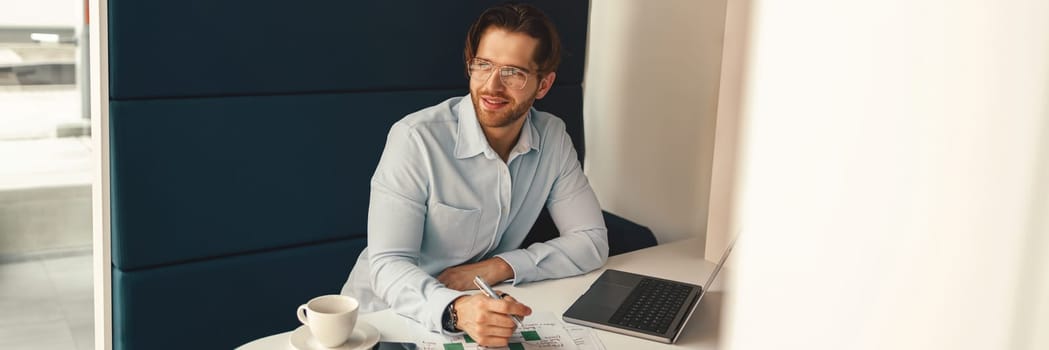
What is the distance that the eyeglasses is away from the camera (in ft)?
5.79

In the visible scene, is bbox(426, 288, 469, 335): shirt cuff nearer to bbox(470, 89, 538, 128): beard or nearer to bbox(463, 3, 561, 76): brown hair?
bbox(470, 89, 538, 128): beard

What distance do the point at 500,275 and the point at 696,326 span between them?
368 mm

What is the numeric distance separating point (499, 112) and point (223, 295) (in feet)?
2.49

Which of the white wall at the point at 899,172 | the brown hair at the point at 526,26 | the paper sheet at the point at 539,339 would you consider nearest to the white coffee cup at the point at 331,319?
the paper sheet at the point at 539,339

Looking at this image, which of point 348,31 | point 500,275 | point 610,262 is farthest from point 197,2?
point 610,262

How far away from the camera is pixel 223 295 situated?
1976 millimetres

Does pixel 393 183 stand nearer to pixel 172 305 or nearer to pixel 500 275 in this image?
pixel 500 275

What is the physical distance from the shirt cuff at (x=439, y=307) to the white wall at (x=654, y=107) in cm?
103

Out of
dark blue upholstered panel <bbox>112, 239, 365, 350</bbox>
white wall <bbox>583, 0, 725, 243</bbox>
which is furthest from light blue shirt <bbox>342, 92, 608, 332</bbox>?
white wall <bbox>583, 0, 725, 243</bbox>

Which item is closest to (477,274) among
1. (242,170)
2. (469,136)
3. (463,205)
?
(463,205)

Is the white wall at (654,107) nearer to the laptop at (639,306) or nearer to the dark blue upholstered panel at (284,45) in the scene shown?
the dark blue upholstered panel at (284,45)

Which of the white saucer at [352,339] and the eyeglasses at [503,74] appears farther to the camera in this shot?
the eyeglasses at [503,74]

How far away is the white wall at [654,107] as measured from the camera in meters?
2.22

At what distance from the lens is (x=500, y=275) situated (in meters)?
1.59
